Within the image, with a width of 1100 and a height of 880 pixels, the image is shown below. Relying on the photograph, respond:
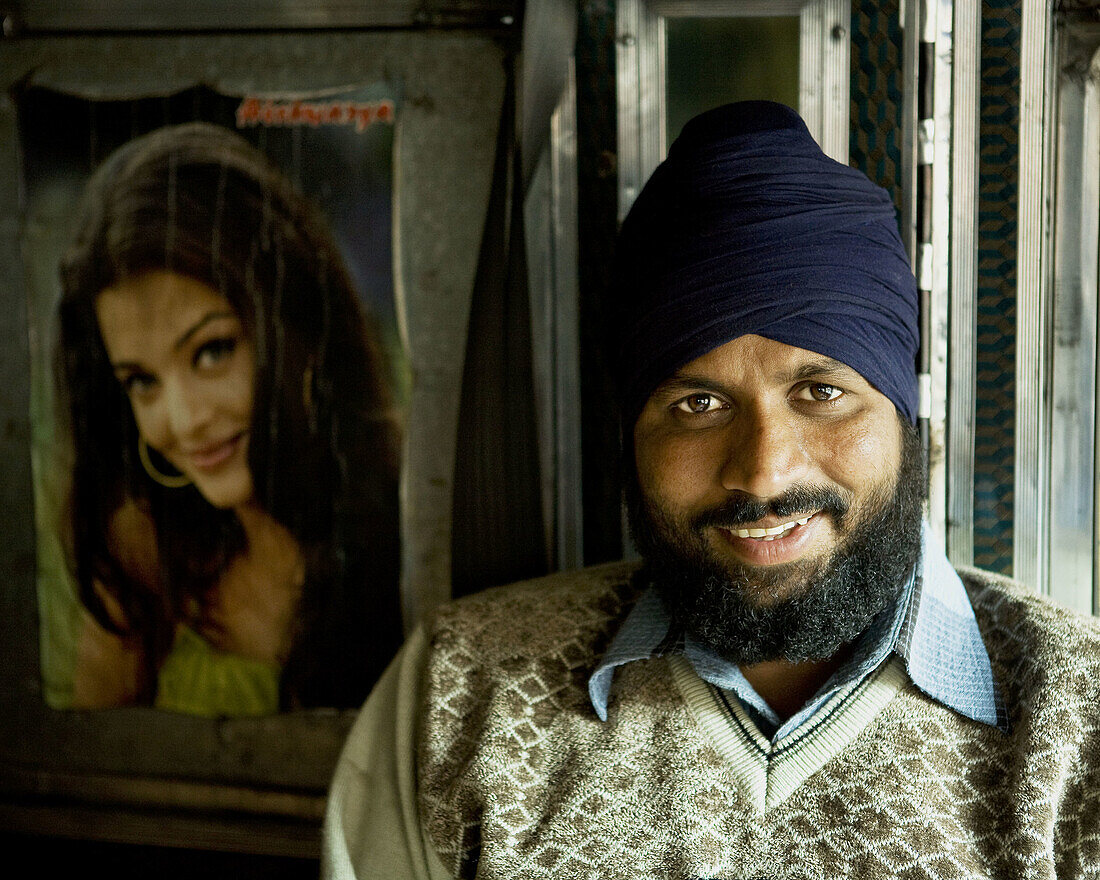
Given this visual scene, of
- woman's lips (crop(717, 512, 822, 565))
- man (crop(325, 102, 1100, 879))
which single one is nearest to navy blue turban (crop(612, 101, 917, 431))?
man (crop(325, 102, 1100, 879))

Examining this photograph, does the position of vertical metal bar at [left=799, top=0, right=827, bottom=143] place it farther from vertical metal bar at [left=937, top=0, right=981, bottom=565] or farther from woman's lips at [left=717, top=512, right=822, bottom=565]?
woman's lips at [left=717, top=512, right=822, bottom=565]

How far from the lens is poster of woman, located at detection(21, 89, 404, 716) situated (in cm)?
171

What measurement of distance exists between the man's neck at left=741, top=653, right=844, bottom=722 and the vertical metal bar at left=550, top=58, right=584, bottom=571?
459 millimetres

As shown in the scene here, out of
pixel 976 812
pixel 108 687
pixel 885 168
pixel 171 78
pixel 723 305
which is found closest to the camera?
pixel 976 812

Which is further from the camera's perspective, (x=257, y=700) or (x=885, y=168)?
(x=257, y=700)

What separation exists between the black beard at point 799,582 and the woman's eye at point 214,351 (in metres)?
0.93

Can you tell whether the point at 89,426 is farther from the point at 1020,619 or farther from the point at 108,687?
the point at 1020,619

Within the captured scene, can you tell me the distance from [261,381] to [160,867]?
1021 millimetres

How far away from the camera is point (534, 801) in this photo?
4.05 feet

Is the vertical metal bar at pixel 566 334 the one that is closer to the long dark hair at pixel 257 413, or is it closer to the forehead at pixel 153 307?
the long dark hair at pixel 257 413

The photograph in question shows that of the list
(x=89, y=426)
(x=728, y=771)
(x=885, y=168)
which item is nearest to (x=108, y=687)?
(x=89, y=426)

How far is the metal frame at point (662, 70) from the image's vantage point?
1541mm

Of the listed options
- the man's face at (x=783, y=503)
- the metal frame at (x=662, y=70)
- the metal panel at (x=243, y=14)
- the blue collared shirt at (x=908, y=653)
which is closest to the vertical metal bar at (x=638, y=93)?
the metal frame at (x=662, y=70)

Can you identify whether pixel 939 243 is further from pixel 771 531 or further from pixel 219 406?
pixel 219 406
